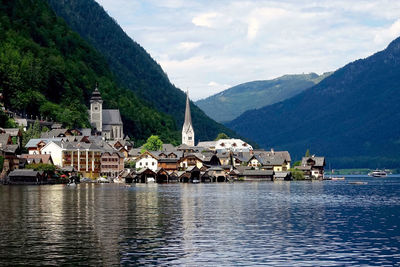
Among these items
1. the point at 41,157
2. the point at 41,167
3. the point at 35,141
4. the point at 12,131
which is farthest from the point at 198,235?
the point at 35,141

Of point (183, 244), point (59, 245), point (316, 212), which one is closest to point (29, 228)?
point (59, 245)

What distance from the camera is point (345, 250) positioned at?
44.7 metres

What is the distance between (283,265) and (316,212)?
35676 mm

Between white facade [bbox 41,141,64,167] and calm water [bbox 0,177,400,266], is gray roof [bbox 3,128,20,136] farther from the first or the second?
calm water [bbox 0,177,400,266]

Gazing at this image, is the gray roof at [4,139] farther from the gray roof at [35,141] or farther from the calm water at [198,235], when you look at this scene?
the calm water at [198,235]

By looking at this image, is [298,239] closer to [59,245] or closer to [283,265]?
[283,265]

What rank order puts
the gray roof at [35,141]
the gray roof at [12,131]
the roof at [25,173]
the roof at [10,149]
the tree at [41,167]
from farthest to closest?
the gray roof at [35,141] < the gray roof at [12,131] < the tree at [41,167] < the roof at [10,149] < the roof at [25,173]

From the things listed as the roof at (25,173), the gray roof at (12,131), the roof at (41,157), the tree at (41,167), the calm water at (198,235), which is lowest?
the calm water at (198,235)

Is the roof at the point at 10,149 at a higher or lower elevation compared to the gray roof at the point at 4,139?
lower

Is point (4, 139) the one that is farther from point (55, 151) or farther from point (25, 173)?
point (55, 151)

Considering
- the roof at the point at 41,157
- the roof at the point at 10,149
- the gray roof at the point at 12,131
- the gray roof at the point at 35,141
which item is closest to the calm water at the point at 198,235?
the roof at the point at 10,149

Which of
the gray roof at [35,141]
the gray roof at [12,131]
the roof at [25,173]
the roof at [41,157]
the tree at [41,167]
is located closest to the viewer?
the roof at [25,173]

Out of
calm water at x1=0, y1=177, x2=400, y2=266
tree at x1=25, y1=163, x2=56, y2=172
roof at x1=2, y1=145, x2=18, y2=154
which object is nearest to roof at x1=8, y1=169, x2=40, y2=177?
tree at x1=25, y1=163, x2=56, y2=172

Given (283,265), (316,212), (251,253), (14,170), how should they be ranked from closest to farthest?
(283,265)
(251,253)
(316,212)
(14,170)
